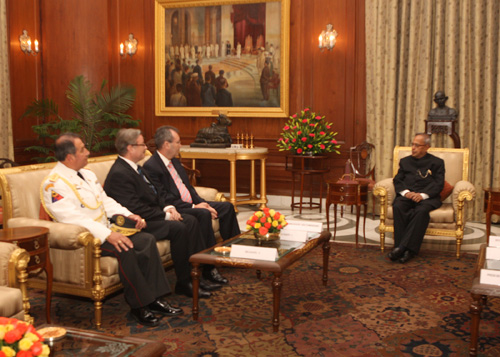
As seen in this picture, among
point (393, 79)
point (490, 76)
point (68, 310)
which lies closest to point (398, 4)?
point (393, 79)

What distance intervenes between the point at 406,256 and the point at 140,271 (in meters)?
2.98

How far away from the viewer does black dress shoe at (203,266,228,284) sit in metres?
4.93

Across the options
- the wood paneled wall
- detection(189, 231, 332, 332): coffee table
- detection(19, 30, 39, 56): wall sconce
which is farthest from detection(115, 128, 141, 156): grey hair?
detection(19, 30, 39, 56): wall sconce

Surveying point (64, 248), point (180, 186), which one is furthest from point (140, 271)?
point (180, 186)

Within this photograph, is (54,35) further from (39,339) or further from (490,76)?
(39,339)

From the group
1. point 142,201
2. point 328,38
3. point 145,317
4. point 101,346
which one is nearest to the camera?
point 101,346

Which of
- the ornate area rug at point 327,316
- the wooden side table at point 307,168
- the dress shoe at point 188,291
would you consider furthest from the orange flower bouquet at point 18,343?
the wooden side table at point 307,168

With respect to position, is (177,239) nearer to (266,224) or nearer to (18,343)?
(266,224)

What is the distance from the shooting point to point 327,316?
4145 mm

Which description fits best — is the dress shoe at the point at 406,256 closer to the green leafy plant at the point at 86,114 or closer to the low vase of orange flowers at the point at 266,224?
the low vase of orange flowers at the point at 266,224

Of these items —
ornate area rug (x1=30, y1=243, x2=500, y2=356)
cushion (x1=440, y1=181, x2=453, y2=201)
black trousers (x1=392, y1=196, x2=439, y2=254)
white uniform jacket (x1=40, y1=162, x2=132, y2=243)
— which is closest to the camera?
ornate area rug (x1=30, y1=243, x2=500, y2=356)

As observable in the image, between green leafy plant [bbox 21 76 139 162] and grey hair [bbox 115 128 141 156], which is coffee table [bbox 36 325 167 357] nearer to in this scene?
grey hair [bbox 115 128 141 156]

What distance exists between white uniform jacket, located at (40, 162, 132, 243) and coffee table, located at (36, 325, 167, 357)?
154 centimetres

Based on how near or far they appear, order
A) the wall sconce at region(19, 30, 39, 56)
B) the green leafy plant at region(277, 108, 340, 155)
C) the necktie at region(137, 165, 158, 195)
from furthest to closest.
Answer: the wall sconce at region(19, 30, 39, 56)
the green leafy plant at region(277, 108, 340, 155)
the necktie at region(137, 165, 158, 195)
